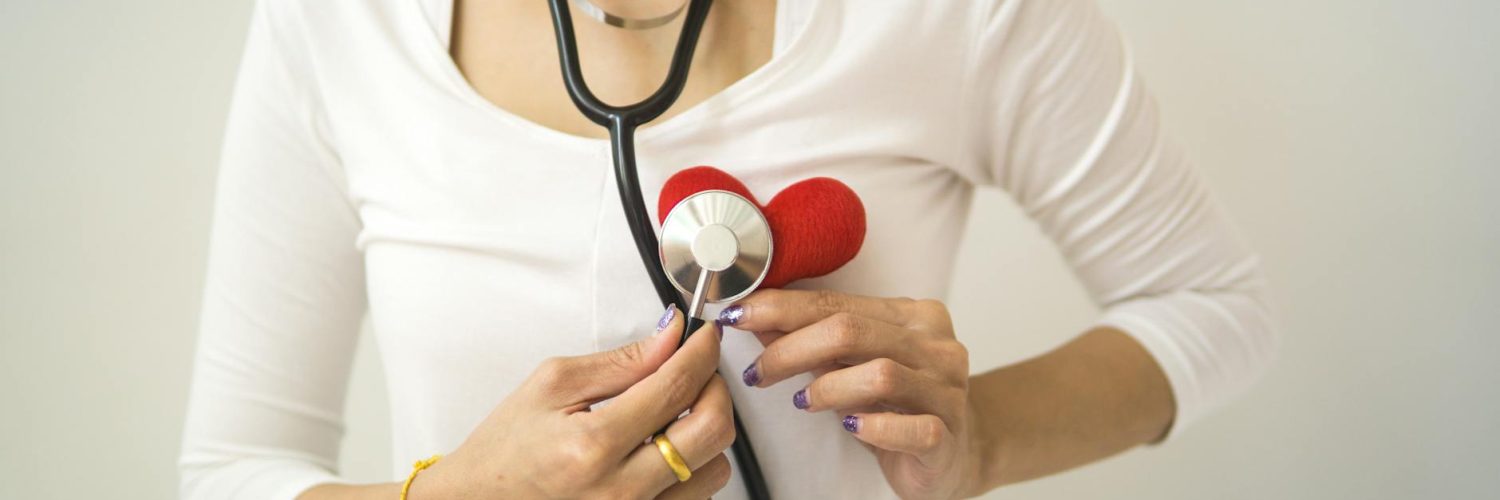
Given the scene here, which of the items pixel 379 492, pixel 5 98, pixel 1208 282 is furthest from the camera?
pixel 5 98

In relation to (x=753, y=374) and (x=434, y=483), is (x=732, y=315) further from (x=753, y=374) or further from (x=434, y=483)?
(x=434, y=483)

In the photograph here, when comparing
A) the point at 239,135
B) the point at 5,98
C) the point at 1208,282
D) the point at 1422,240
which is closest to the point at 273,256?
the point at 239,135

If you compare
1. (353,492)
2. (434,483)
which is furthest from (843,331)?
(353,492)

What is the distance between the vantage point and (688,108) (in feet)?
1.93

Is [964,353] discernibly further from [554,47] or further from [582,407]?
[554,47]

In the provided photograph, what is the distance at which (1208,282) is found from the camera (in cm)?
74

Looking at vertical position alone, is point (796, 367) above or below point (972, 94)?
below

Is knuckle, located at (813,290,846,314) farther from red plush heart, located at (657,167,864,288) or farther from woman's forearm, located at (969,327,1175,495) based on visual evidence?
woman's forearm, located at (969,327,1175,495)

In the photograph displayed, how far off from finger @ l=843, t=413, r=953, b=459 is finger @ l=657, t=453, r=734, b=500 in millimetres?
73

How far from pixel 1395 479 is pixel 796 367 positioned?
83 centimetres

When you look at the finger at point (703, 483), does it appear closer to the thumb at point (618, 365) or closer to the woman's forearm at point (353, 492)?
the thumb at point (618, 365)

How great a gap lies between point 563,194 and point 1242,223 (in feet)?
2.65

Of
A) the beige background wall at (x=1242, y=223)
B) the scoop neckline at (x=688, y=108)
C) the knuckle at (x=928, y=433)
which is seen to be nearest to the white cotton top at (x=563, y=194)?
the scoop neckline at (x=688, y=108)

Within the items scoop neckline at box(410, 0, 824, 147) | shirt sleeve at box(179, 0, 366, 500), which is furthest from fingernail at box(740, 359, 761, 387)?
shirt sleeve at box(179, 0, 366, 500)
